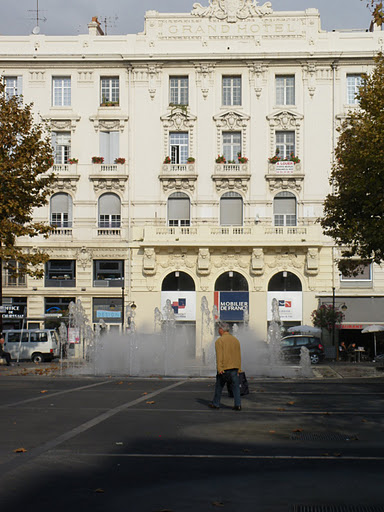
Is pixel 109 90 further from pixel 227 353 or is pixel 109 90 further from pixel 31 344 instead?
pixel 227 353

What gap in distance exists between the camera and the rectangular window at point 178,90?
167ft

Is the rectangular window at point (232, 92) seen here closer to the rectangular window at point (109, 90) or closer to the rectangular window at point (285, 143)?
the rectangular window at point (285, 143)

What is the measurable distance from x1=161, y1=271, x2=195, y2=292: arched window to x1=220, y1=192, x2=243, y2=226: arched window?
4085 millimetres

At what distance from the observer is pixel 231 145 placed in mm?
50719

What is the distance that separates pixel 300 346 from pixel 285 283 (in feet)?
27.2

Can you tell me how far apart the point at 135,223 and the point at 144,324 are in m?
6.40

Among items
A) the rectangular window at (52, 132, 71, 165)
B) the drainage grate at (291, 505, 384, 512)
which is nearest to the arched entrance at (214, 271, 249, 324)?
the rectangular window at (52, 132, 71, 165)

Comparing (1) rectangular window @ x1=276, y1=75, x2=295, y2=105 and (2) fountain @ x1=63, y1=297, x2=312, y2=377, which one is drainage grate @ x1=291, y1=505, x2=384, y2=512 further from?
(1) rectangular window @ x1=276, y1=75, x2=295, y2=105

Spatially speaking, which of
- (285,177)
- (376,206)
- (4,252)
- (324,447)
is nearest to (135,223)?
(285,177)

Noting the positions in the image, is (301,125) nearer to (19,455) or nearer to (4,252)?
Result: (4,252)

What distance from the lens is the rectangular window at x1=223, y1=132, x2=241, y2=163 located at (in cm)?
5062

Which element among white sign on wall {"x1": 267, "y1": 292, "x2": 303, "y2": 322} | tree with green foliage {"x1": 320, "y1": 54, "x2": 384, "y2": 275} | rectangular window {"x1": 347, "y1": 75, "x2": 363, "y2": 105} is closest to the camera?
tree with green foliage {"x1": 320, "y1": 54, "x2": 384, "y2": 275}

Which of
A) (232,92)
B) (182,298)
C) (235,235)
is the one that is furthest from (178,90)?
(182,298)

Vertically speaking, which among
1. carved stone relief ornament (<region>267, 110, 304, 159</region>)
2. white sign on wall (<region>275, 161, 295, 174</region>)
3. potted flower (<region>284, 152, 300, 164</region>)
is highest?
carved stone relief ornament (<region>267, 110, 304, 159</region>)
